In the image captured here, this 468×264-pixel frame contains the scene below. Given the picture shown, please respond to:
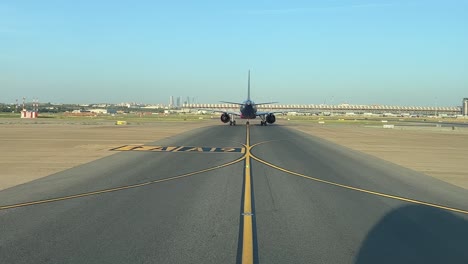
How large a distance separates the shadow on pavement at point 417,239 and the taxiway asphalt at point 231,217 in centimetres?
2

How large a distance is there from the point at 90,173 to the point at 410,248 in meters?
11.8

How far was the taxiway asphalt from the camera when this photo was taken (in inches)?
273

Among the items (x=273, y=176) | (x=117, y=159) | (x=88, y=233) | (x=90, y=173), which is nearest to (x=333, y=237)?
(x=88, y=233)

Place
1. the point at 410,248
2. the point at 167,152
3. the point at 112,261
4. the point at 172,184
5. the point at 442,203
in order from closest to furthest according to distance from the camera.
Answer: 1. the point at 112,261
2. the point at 410,248
3. the point at 442,203
4. the point at 172,184
5. the point at 167,152

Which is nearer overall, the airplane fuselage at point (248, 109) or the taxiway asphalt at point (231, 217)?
the taxiway asphalt at point (231, 217)

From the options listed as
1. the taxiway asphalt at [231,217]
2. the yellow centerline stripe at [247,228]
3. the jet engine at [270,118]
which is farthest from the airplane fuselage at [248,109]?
the yellow centerline stripe at [247,228]

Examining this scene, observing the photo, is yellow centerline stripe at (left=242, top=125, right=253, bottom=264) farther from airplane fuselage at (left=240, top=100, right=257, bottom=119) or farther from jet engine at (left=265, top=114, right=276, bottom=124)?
jet engine at (left=265, top=114, right=276, bottom=124)

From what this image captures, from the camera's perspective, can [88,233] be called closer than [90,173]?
Yes

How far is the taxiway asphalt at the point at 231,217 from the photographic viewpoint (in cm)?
693

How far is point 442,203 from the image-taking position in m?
11.5

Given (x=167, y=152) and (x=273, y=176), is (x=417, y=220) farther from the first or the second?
(x=167, y=152)

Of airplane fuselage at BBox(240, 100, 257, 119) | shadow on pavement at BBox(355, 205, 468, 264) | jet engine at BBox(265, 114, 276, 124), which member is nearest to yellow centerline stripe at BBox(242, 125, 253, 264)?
shadow on pavement at BBox(355, 205, 468, 264)

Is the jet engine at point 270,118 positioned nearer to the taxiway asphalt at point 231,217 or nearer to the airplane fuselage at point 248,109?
the airplane fuselage at point 248,109

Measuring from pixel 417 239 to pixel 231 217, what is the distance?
141 inches
